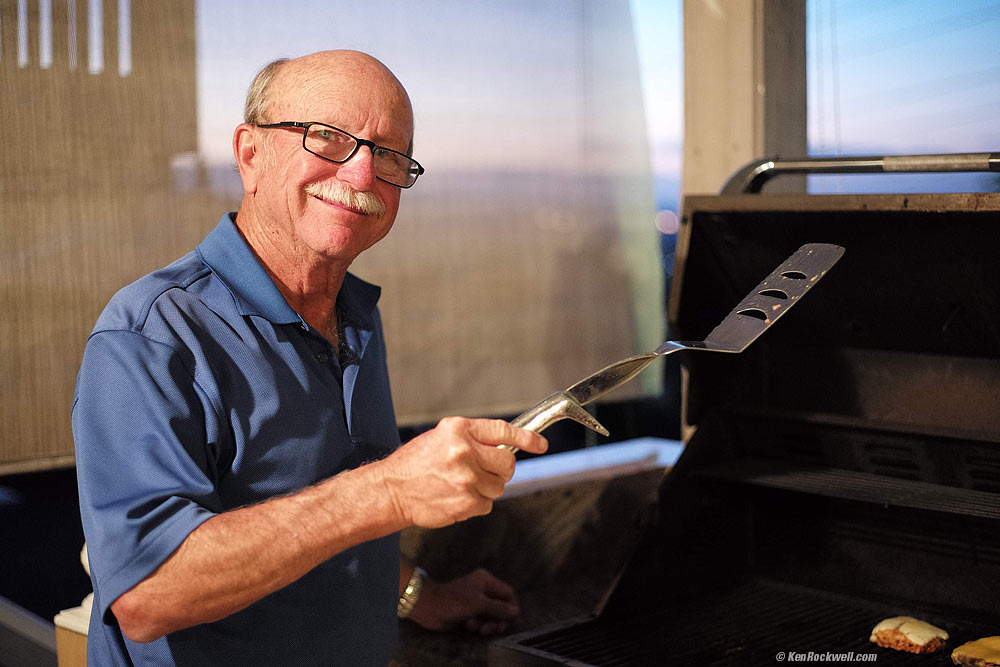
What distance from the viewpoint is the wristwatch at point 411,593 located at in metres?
A: 1.50

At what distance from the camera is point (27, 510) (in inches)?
59.6

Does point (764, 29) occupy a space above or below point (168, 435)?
above

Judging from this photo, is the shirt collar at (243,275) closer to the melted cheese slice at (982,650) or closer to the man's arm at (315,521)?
the man's arm at (315,521)

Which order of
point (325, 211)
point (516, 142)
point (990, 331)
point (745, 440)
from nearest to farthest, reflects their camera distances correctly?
point (325, 211) → point (990, 331) → point (745, 440) → point (516, 142)

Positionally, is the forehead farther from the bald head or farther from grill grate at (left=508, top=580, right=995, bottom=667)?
grill grate at (left=508, top=580, right=995, bottom=667)

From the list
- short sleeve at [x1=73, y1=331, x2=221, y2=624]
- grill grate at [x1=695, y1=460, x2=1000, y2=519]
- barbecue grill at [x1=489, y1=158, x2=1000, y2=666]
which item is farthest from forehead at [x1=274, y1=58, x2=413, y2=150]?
grill grate at [x1=695, y1=460, x2=1000, y2=519]

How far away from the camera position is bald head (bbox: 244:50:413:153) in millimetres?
1099

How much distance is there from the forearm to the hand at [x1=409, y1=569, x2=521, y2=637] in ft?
2.17

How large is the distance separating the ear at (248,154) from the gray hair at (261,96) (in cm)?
2

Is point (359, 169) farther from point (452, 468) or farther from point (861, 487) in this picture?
point (861, 487)

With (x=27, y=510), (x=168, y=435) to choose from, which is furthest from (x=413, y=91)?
(x=168, y=435)

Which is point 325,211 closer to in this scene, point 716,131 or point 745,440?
point 745,440

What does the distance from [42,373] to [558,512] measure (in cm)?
95

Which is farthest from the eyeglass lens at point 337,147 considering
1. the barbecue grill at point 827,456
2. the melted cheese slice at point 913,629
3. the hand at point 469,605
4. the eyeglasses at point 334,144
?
the melted cheese slice at point 913,629
